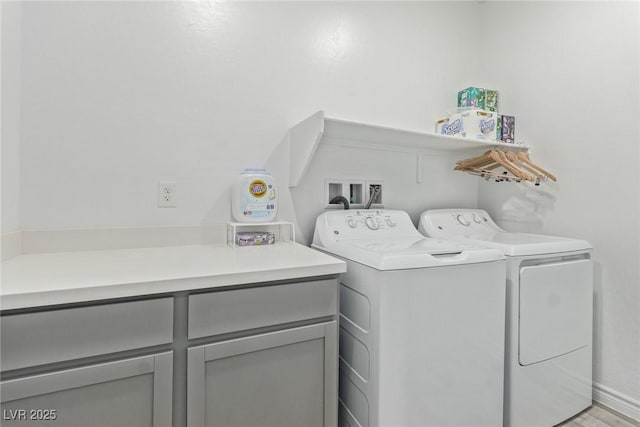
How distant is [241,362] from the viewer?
994 mm

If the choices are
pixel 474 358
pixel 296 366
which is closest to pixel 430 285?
pixel 474 358

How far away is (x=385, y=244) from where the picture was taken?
58.1 inches

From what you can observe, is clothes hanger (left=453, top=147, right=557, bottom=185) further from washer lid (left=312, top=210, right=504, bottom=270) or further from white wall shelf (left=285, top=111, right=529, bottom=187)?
washer lid (left=312, top=210, right=504, bottom=270)

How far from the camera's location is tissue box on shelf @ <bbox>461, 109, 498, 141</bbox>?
195 cm

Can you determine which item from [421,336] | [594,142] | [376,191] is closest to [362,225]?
[376,191]

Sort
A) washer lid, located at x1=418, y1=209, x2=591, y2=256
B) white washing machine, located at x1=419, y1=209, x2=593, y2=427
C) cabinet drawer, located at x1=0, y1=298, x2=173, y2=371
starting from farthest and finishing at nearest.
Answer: washer lid, located at x1=418, y1=209, x2=591, y2=256, white washing machine, located at x1=419, y1=209, x2=593, y2=427, cabinet drawer, located at x1=0, y1=298, x2=173, y2=371

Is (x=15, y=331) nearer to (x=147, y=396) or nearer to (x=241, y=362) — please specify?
(x=147, y=396)

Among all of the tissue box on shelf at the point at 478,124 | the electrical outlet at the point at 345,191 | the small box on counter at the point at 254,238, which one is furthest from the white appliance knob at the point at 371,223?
the tissue box on shelf at the point at 478,124

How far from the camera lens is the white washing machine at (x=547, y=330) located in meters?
1.41

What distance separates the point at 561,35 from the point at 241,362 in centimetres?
250

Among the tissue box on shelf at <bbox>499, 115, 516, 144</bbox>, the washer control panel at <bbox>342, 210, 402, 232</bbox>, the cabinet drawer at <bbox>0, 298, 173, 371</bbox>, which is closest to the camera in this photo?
the cabinet drawer at <bbox>0, 298, 173, 371</bbox>

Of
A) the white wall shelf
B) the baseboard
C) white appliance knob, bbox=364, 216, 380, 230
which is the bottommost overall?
the baseboard

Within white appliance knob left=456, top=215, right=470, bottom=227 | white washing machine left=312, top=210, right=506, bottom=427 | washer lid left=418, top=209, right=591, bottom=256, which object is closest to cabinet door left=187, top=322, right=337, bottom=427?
white washing machine left=312, top=210, right=506, bottom=427

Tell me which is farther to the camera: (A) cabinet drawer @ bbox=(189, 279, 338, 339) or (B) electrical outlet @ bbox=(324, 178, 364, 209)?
(B) electrical outlet @ bbox=(324, 178, 364, 209)
